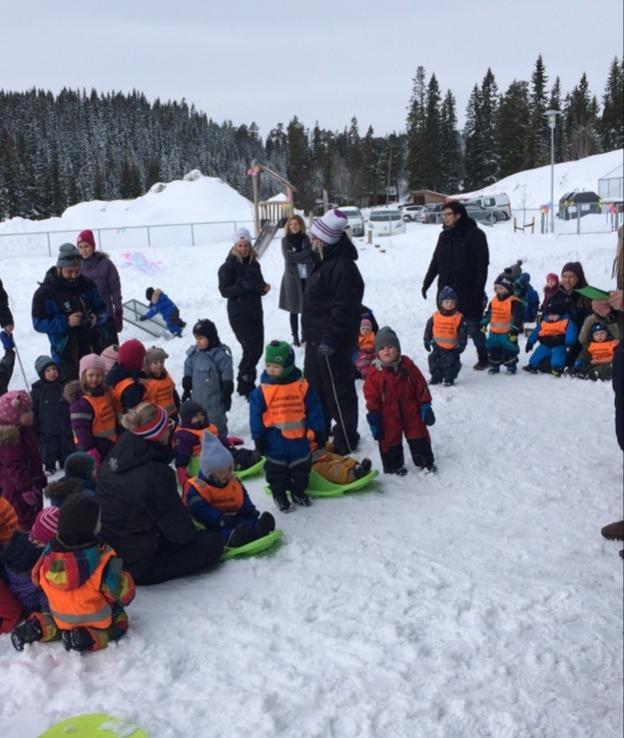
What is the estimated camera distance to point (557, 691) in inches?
105

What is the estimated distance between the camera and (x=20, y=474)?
4367 mm

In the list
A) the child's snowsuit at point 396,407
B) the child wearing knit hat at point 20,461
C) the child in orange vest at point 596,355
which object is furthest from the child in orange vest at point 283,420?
the child in orange vest at point 596,355

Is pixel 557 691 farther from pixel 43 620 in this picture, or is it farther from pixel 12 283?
pixel 12 283

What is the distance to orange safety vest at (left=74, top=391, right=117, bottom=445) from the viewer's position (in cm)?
497

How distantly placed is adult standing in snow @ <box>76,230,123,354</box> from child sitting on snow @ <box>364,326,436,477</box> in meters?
2.91

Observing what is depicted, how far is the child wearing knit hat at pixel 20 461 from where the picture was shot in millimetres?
4320

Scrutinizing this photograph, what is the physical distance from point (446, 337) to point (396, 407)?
246 centimetres

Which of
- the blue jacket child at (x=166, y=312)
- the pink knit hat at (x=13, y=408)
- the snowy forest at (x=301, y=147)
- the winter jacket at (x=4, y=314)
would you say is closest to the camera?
the pink knit hat at (x=13, y=408)

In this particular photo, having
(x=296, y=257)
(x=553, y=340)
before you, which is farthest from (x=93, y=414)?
(x=553, y=340)

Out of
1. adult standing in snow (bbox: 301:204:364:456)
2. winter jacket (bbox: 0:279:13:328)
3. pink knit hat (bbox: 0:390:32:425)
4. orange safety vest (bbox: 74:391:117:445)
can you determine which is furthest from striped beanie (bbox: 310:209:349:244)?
winter jacket (bbox: 0:279:13:328)

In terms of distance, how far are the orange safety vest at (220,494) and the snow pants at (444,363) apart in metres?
3.86

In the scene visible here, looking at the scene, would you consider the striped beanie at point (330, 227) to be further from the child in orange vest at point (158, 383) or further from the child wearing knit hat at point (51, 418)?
the child wearing knit hat at point (51, 418)

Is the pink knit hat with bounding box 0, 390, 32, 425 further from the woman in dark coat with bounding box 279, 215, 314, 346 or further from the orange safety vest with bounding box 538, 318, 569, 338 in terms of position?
the orange safety vest with bounding box 538, 318, 569, 338

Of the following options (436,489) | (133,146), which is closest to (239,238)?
(436,489)
